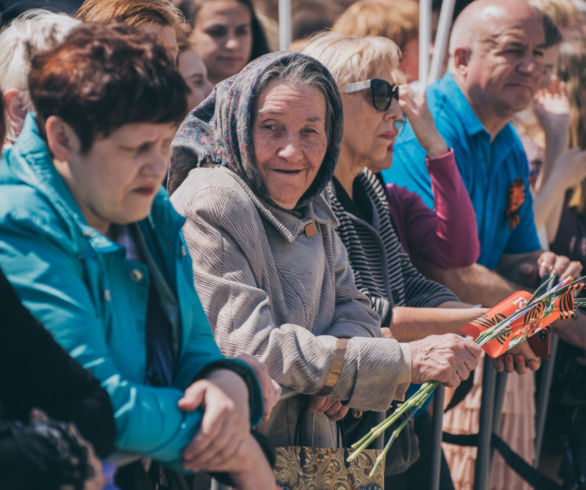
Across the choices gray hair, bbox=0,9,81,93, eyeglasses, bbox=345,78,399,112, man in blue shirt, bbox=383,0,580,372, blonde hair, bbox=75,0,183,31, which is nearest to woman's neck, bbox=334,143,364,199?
eyeglasses, bbox=345,78,399,112

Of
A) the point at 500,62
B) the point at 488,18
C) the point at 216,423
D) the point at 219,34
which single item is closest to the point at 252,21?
the point at 219,34

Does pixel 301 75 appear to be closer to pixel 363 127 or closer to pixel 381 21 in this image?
pixel 363 127

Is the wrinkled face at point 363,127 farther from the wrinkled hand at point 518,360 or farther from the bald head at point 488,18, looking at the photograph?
the bald head at point 488,18

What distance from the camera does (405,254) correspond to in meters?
3.73

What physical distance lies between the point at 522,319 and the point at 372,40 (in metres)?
1.28

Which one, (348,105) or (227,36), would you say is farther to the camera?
(227,36)

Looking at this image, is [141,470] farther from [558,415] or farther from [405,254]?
[558,415]

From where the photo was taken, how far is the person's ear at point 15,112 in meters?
2.70

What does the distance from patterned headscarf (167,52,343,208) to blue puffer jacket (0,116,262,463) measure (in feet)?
2.98

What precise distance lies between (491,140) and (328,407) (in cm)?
228

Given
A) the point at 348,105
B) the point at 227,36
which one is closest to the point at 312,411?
the point at 348,105

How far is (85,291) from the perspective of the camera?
1911mm

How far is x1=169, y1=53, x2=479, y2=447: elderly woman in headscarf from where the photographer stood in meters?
2.63

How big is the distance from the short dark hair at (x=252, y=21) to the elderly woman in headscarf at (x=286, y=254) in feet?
7.00
